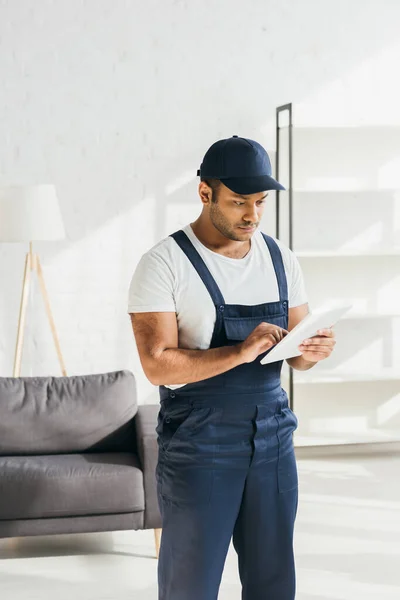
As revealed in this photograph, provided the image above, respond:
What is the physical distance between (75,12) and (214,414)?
3.85 m

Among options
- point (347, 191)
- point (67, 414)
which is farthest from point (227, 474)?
point (347, 191)

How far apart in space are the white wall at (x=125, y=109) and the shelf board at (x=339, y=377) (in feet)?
3.08

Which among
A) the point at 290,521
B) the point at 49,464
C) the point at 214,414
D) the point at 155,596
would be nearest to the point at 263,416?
the point at 214,414

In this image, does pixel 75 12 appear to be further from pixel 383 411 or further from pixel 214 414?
pixel 214 414

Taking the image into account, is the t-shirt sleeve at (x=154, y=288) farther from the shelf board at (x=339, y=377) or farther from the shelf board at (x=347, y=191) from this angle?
the shelf board at (x=339, y=377)

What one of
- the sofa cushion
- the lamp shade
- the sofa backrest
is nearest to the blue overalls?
the sofa cushion

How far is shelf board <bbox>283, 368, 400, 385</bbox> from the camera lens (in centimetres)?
547

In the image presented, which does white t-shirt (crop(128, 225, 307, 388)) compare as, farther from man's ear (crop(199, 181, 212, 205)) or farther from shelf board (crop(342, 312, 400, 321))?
shelf board (crop(342, 312, 400, 321))

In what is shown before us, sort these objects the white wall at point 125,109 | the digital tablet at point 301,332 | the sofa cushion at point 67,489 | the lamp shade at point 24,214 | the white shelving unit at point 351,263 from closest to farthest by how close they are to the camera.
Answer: the digital tablet at point 301,332 < the sofa cushion at point 67,489 < the lamp shade at point 24,214 < the white wall at point 125,109 < the white shelving unit at point 351,263

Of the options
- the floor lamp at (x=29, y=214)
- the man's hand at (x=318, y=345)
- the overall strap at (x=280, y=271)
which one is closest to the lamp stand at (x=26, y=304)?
the floor lamp at (x=29, y=214)

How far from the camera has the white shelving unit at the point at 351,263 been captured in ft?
18.8

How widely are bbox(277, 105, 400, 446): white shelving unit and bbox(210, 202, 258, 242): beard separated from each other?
136 inches

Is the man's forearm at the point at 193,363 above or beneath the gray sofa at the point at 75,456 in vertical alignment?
above

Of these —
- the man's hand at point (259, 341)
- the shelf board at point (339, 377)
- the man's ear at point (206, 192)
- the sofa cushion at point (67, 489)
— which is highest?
the man's ear at point (206, 192)
